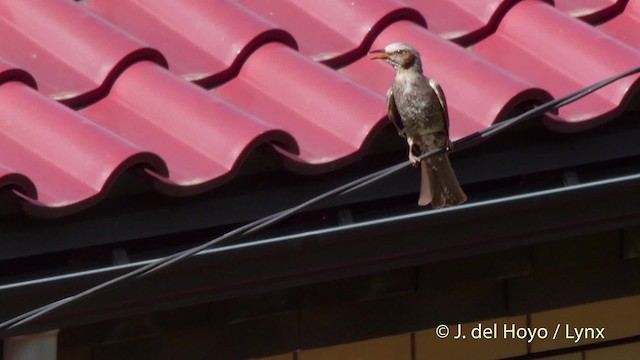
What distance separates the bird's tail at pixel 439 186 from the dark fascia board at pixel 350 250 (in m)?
0.03

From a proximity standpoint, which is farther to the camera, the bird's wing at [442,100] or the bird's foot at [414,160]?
the bird's wing at [442,100]

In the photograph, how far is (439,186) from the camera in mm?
3588

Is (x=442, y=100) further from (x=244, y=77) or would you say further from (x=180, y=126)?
(x=180, y=126)

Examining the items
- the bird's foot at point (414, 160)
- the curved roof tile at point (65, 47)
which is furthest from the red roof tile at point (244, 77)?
the bird's foot at point (414, 160)

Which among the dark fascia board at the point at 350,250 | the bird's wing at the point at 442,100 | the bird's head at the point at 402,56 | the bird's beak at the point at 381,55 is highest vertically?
the bird's beak at the point at 381,55

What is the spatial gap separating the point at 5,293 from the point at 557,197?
1.52 meters

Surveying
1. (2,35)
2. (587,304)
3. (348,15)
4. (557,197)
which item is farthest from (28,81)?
(587,304)

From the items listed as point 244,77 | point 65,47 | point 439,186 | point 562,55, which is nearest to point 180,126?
point 244,77

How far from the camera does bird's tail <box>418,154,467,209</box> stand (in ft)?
11.8

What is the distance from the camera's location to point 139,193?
3324 millimetres

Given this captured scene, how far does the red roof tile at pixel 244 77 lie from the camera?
133 inches

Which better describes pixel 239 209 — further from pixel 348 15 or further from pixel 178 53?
pixel 348 15

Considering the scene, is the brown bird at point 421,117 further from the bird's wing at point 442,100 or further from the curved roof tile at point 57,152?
the curved roof tile at point 57,152

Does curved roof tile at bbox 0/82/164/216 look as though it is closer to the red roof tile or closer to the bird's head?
the red roof tile
